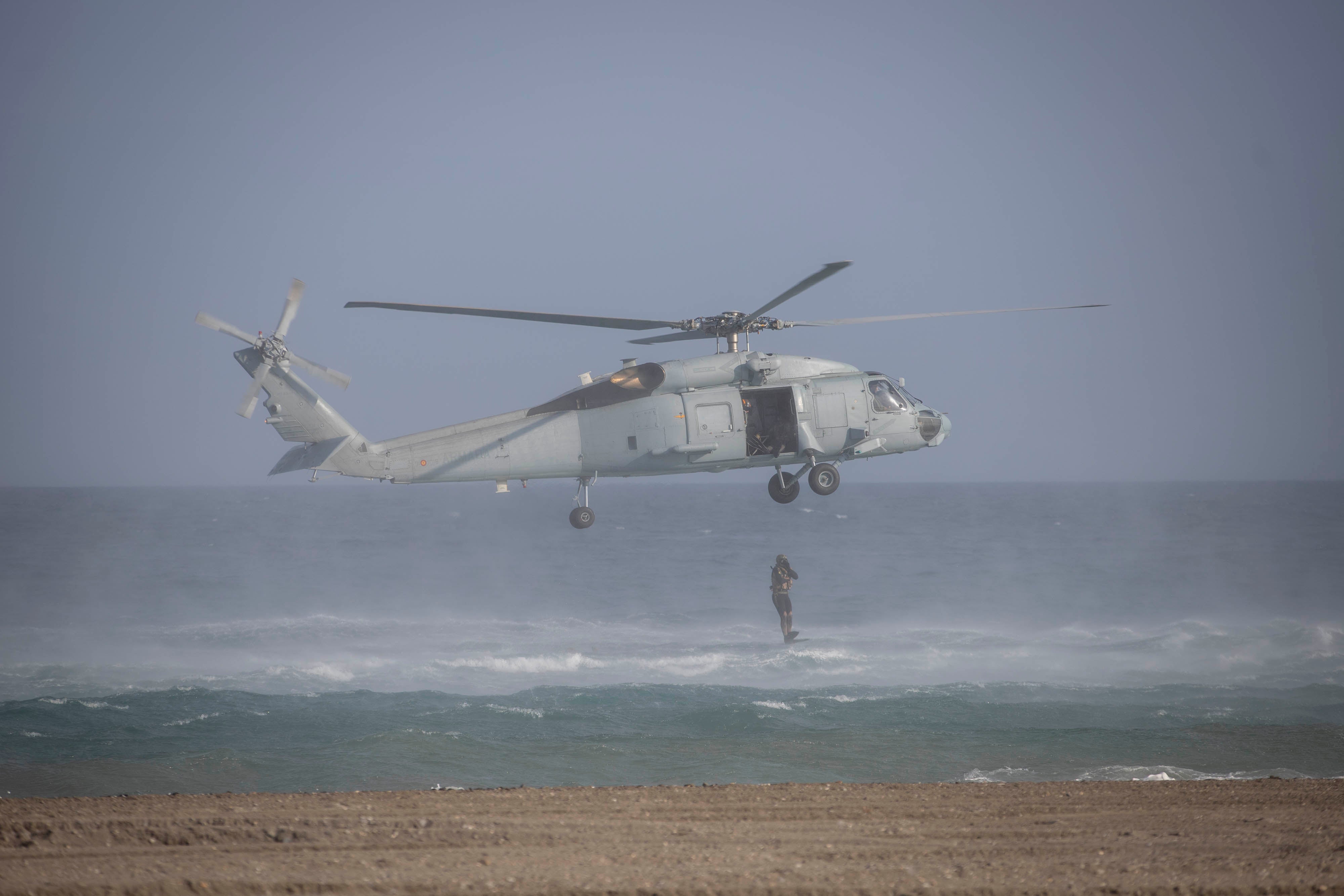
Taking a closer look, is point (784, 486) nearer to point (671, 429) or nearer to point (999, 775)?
point (671, 429)

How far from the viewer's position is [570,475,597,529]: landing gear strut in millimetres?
14305

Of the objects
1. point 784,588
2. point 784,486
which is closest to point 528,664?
point 784,588

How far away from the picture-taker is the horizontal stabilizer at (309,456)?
13.5 metres

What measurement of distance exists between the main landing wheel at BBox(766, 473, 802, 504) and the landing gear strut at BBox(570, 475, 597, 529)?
10.4 ft

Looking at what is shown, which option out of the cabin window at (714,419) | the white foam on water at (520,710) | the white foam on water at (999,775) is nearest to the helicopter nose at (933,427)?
the cabin window at (714,419)

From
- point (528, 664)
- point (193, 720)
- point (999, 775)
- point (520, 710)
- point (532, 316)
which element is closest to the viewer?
point (532, 316)

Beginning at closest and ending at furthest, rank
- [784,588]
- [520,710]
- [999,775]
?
[999,775] → [520,710] → [784,588]

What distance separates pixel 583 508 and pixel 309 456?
13.5ft

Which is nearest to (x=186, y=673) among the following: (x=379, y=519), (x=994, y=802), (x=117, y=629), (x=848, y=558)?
(x=117, y=629)

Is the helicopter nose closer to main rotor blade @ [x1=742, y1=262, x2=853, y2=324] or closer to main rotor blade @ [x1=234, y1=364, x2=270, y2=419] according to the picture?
main rotor blade @ [x1=742, y1=262, x2=853, y2=324]

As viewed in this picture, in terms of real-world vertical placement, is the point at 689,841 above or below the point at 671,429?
below

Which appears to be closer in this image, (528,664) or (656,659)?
(528,664)

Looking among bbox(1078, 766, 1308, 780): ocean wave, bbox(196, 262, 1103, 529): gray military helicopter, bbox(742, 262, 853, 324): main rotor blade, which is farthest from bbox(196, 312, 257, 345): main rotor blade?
bbox(1078, 766, 1308, 780): ocean wave

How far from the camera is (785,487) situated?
52.1 ft
